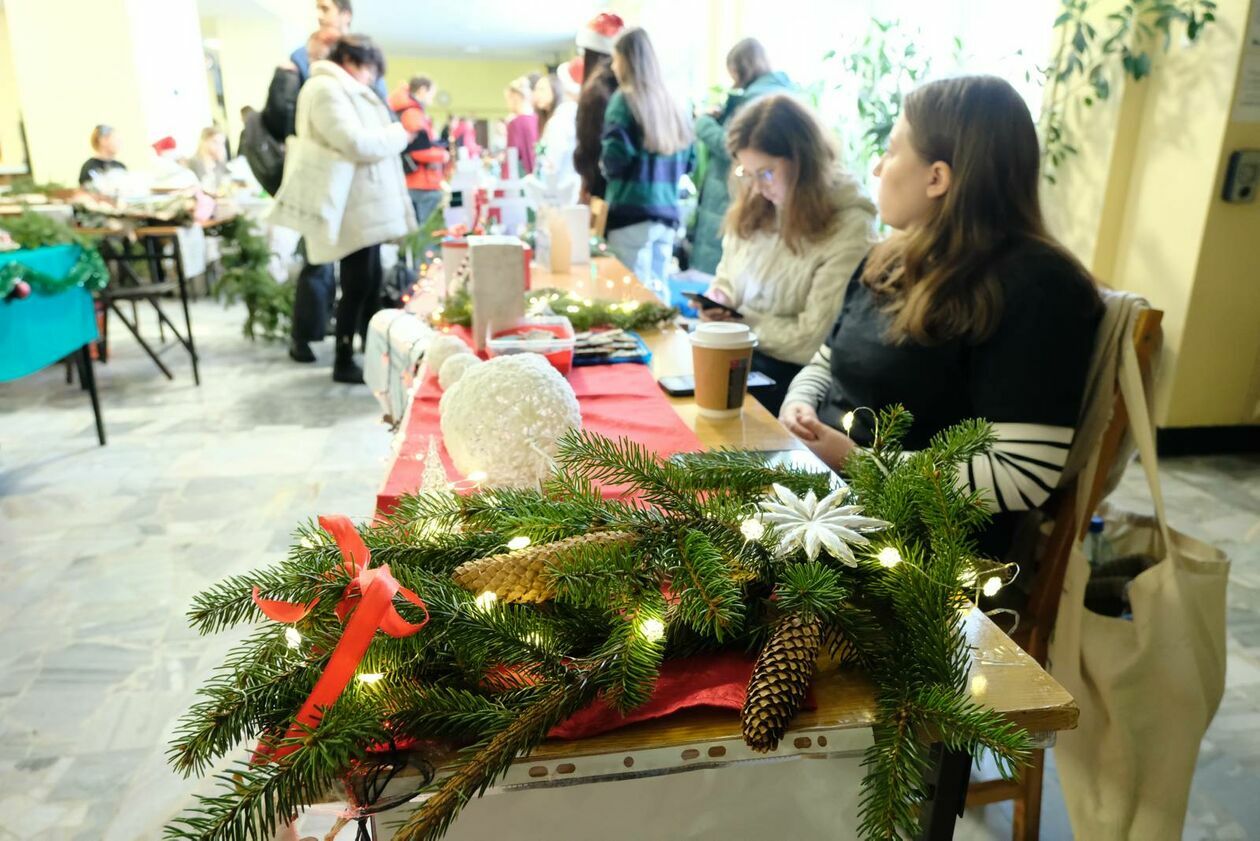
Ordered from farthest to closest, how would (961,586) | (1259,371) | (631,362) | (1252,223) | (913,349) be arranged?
(1259,371), (1252,223), (631,362), (913,349), (961,586)

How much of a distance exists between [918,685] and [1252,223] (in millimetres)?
3444

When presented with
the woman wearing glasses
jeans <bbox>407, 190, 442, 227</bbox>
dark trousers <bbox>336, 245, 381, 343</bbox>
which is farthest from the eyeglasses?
jeans <bbox>407, 190, 442, 227</bbox>

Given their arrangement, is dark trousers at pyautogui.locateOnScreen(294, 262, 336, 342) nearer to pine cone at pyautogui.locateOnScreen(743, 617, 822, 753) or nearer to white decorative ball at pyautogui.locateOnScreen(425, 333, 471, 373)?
white decorative ball at pyautogui.locateOnScreen(425, 333, 471, 373)

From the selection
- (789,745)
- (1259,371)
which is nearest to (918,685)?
(789,745)

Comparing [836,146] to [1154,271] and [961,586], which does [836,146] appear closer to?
[961,586]

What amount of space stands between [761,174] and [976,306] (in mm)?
986

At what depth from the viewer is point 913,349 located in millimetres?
1429

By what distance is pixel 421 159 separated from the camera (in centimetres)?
564

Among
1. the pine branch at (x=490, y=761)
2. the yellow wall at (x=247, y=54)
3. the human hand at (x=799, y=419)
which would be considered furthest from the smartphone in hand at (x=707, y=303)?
the yellow wall at (x=247, y=54)

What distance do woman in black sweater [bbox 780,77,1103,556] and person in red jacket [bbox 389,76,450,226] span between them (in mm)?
4522

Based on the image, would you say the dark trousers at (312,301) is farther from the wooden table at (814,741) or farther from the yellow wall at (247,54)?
the yellow wall at (247,54)

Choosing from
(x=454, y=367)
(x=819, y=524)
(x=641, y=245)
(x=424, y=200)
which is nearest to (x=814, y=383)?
(x=454, y=367)

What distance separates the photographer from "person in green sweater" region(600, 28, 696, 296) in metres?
3.51

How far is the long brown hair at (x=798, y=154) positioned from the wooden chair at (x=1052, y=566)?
1.00m
